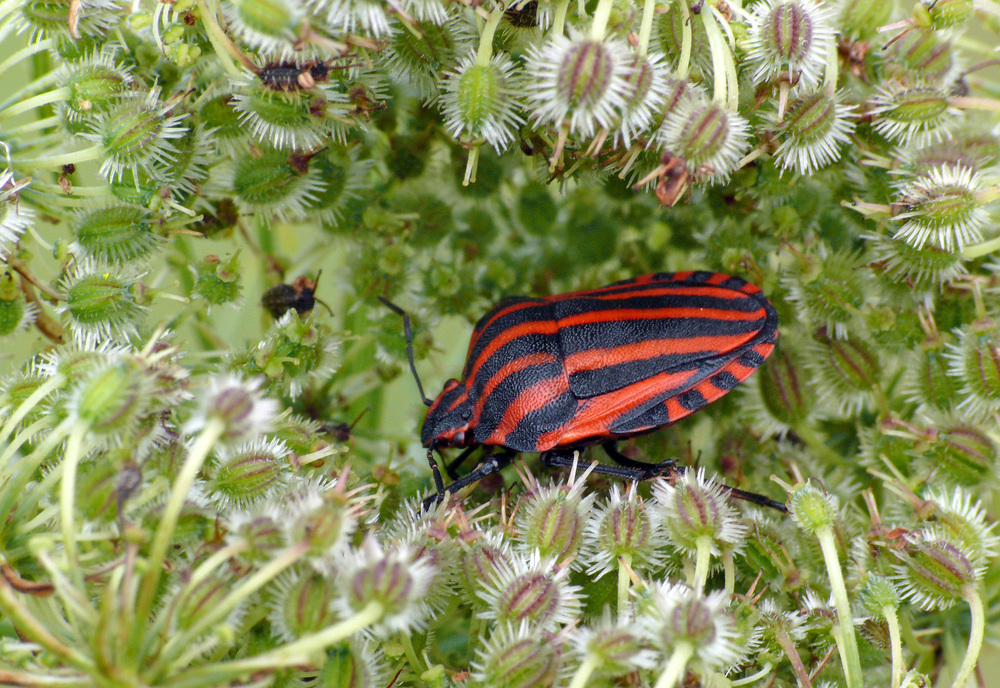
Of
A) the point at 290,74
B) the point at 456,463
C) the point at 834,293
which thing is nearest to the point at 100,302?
the point at 290,74

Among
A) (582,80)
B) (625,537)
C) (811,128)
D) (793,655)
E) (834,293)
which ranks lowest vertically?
(793,655)

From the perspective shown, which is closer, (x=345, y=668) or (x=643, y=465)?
(x=345, y=668)

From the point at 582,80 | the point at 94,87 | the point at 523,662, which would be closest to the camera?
the point at 523,662

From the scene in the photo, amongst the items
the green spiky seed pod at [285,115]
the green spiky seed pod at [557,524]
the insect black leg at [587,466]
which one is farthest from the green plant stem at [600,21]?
the insect black leg at [587,466]

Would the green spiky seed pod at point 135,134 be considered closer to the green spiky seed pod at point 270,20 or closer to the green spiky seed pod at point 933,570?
the green spiky seed pod at point 270,20

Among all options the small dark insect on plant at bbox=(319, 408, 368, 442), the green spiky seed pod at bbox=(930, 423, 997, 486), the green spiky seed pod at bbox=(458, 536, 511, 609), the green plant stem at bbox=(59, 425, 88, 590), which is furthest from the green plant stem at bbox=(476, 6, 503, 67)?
the green spiky seed pod at bbox=(930, 423, 997, 486)

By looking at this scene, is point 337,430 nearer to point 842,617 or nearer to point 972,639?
point 842,617

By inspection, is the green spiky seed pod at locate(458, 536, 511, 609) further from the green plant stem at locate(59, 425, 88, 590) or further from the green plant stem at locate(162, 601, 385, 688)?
the green plant stem at locate(59, 425, 88, 590)
